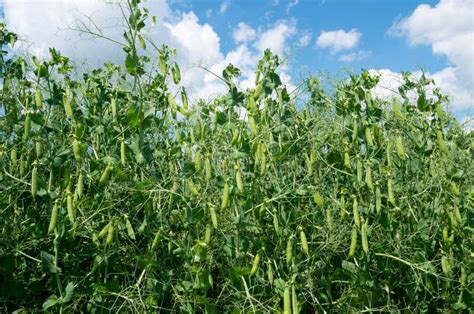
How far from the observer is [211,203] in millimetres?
2533

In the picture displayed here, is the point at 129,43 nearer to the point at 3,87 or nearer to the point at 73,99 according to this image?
the point at 73,99

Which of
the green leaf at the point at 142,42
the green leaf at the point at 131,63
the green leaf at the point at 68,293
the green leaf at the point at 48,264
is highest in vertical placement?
the green leaf at the point at 142,42

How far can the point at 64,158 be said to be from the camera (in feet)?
8.34

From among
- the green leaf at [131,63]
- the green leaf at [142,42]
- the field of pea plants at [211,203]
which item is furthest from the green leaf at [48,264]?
the green leaf at [142,42]

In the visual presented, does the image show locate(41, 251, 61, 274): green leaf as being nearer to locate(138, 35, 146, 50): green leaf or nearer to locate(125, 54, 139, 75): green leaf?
locate(125, 54, 139, 75): green leaf

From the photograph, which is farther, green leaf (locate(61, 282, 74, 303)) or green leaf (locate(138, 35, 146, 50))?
green leaf (locate(138, 35, 146, 50))

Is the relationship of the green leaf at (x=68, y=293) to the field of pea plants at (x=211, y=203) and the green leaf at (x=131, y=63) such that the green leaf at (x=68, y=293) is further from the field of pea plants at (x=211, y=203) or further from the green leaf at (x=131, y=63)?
the green leaf at (x=131, y=63)

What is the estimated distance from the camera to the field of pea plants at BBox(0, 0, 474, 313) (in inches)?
97.7

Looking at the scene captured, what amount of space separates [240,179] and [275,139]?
0.64 m

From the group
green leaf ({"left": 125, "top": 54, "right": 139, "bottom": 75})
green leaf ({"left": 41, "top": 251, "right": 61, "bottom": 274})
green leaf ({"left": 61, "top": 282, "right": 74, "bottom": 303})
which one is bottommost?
green leaf ({"left": 61, "top": 282, "right": 74, "bottom": 303})

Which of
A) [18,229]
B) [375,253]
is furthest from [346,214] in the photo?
[18,229]

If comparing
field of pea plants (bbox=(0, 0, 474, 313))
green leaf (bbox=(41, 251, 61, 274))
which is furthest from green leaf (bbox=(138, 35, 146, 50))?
green leaf (bbox=(41, 251, 61, 274))

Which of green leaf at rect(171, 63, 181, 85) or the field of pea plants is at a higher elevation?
green leaf at rect(171, 63, 181, 85)

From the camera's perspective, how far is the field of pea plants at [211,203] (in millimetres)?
2480
